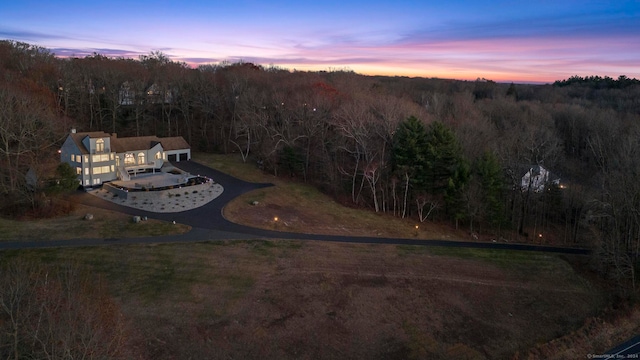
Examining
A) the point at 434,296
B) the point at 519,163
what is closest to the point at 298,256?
the point at 434,296

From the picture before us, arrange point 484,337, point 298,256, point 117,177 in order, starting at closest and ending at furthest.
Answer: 1. point 484,337
2. point 298,256
3. point 117,177

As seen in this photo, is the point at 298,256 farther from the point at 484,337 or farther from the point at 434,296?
the point at 484,337

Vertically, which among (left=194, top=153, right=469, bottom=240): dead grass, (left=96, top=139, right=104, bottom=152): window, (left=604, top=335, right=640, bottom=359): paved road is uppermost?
(left=96, top=139, right=104, bottom=152): window

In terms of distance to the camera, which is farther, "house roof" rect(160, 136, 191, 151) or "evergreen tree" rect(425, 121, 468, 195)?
"house roof" rect(160, 136, 191, 151)

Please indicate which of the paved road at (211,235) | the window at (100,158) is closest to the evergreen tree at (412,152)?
the paved road at (211,235)

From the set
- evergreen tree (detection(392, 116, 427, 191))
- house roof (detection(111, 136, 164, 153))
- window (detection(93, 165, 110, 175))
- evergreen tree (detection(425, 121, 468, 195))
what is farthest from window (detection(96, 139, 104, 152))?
evergreen tree (detection(425, 121, 468, 195))

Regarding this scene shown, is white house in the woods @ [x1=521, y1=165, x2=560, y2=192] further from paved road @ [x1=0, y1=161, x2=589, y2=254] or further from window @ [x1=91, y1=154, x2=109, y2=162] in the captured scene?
window @ [x1=91, y1=154, x2=109, y2=162]

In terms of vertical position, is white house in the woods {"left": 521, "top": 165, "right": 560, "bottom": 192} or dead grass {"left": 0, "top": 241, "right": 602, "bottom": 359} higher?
white house in the woods {"left": 521, "top": 165, "right": 560, "bottom": 192}
